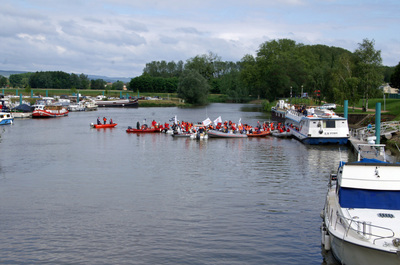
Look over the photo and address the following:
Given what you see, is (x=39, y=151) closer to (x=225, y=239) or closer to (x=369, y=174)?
(x=225, y=239)

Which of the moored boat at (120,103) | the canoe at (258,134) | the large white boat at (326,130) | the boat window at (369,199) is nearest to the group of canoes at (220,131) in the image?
the canoe at (258,134)

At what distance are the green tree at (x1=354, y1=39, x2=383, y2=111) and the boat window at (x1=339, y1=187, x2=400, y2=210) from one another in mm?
56171

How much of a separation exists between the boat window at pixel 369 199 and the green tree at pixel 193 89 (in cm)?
12789

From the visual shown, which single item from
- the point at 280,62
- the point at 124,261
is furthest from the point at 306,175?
the point at 280,62

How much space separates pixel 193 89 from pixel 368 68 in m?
79.1

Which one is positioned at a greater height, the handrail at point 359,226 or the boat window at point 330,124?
the boat window at point 330,124

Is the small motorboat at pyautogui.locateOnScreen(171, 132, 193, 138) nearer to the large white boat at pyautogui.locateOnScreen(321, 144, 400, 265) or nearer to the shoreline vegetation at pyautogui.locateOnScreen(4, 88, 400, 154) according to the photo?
the shoreline vegetation at pyautogui.locateOnScreen(4, 88, 400, 154)

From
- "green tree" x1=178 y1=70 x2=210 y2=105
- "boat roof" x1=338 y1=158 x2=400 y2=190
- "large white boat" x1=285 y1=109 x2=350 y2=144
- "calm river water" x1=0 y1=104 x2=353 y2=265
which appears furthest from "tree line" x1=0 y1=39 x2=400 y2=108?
"boat roof" x1=338 y1=158 x2=400 y2=190

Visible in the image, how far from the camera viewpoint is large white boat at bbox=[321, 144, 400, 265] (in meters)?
13.8

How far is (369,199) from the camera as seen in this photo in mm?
16719

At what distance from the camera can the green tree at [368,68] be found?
70.6 meters

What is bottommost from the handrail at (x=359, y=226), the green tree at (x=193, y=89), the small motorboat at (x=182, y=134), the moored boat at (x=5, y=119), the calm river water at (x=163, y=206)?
the calm river water at (x=163, y=206)

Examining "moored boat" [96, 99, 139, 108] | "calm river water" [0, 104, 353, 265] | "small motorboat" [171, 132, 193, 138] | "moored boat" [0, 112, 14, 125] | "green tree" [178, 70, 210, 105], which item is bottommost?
"calm river water" [0, 104, 353, 265]

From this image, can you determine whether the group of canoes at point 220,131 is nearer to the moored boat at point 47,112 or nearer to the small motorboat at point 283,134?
the small motorboat at point 283,134
